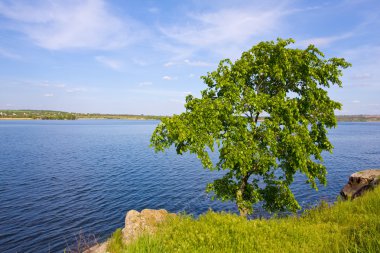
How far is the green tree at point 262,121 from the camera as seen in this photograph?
16.4 m

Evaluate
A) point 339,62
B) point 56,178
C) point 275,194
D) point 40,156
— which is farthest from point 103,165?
point 339,62

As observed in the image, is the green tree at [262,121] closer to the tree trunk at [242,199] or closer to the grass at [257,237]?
the tree trunk at [242,199]

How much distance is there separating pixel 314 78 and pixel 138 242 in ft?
50.0

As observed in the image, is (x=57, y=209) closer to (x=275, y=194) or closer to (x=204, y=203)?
(x=204, y=203)

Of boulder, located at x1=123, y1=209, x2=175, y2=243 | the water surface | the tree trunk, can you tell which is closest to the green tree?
the tree trunk

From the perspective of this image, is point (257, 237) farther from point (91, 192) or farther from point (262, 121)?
point (91, 192)

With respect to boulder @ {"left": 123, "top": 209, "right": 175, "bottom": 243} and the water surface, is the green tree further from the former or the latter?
the water surface

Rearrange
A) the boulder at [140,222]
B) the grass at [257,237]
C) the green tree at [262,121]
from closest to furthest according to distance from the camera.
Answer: the grass at [257,237]
the boulder at [140,222]
the green tree at [262,121]

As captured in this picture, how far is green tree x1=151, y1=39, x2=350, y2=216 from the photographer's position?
53.8 ft

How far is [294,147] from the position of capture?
16.0m

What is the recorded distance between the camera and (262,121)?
17578 millimetres

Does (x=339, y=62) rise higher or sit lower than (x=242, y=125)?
higher

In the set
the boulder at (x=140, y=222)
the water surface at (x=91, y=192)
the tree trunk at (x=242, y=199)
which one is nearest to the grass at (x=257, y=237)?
the boulder at (x=140, y=222)

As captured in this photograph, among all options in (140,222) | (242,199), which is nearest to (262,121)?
(242,199)
